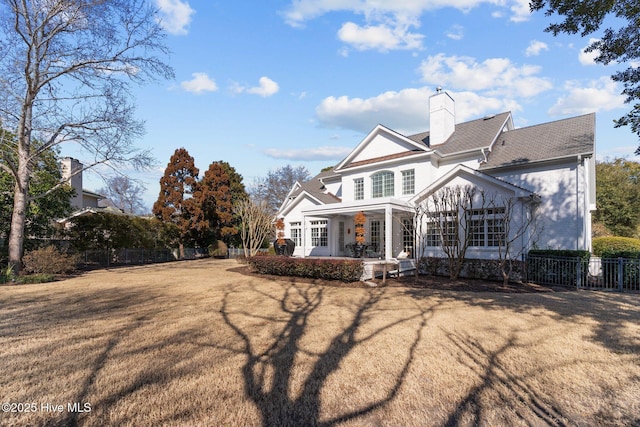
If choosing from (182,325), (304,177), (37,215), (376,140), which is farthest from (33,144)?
(304,177)

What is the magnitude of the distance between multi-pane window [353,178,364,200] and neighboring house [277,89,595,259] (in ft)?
0.21

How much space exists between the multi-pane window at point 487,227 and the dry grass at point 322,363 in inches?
236

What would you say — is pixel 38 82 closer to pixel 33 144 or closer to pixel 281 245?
pixel 33 144

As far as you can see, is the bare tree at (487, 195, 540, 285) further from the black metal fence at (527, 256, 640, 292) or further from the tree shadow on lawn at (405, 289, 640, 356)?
the tree shadow on lawn at (405, 289, 640, 356)

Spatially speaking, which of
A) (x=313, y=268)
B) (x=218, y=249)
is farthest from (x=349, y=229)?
(x=218, y=249)

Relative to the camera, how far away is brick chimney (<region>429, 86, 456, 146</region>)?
1959 centimetres

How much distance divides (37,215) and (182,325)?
15.5 metres

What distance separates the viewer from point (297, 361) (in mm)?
4590

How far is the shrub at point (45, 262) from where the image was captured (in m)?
14.1

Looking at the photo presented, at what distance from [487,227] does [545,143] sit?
18.0 feet

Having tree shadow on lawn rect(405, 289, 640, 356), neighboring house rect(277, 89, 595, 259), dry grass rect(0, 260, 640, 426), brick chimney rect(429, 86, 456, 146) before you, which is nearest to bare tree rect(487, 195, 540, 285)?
neighboring house rect(277, 89, 595, 259)

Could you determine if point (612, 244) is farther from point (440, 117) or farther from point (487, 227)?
point (440, 117)

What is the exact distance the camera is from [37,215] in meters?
16.5

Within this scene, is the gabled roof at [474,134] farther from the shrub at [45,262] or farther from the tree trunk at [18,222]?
the tree trunk at [18,222]
